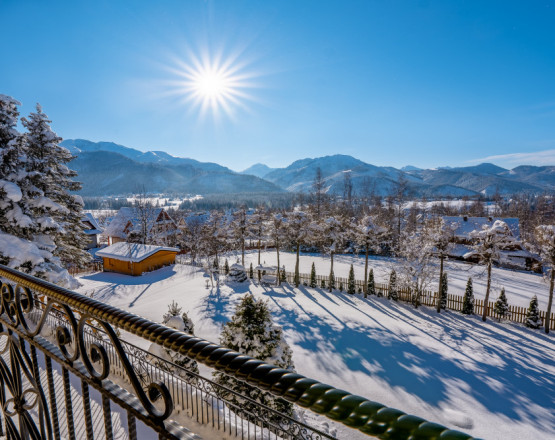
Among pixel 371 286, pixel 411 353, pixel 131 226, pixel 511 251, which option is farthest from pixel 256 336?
pixel 131 226

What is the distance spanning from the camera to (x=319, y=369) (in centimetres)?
1171

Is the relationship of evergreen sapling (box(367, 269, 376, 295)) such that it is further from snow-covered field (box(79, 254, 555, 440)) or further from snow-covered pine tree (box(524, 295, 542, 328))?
snow-covered pine tree (box(524, 295, 542, 328))

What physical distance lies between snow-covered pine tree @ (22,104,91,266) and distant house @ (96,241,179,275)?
11625mm

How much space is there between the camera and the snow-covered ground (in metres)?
21.9

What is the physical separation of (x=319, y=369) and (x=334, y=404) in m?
12.4

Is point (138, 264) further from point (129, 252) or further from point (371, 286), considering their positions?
point (371, 286)

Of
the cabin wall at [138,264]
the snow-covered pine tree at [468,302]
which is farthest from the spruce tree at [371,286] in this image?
the cabin wall at [138,264]

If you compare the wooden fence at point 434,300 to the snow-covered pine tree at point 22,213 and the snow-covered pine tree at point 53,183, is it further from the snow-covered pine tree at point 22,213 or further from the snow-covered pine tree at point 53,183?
the snow-covered pine tree at point 22,213

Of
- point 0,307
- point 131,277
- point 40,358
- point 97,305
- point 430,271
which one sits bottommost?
point 131,277

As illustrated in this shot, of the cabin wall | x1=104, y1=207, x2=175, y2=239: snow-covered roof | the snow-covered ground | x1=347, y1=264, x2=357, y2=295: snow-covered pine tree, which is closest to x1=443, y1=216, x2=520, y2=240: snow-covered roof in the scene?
the snow-covered ground

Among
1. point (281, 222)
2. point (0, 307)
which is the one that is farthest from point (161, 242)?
point (0, 307)

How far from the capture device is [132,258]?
25922 millimetres

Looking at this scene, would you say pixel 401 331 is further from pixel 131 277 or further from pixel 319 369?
pixel 131 277

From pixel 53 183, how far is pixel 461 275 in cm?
3373
